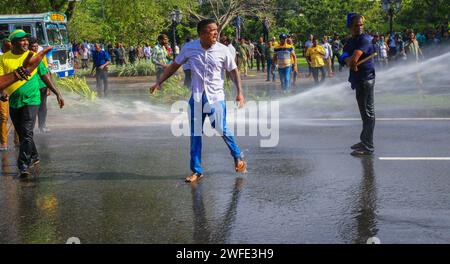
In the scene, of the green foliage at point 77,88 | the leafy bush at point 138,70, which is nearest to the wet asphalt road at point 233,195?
the green foliage at point 77,88

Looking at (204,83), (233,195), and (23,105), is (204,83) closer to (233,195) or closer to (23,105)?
(233,195)

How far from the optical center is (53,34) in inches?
1070

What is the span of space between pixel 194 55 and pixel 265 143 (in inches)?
112

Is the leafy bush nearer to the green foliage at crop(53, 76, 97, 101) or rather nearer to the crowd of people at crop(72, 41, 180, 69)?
the crowd of people at crop(72, 41, 180, 69)

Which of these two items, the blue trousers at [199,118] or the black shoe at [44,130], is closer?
the blue trousers at [199,118]

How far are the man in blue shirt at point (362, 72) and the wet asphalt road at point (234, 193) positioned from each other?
0.27m

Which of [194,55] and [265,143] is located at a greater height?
[194,55]

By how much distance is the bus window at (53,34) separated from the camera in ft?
87.5

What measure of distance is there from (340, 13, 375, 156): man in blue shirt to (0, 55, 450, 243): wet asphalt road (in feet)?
0.89

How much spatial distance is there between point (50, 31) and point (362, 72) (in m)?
21.1

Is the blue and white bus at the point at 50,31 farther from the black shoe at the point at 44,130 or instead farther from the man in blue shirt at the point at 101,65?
the black shoe at the point at 44,130
